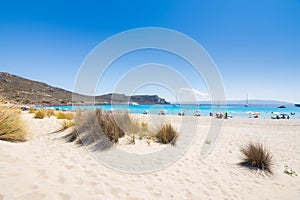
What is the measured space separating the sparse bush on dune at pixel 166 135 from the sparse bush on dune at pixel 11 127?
4.35 metres

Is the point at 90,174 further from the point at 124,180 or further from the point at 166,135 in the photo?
the point at 166,135

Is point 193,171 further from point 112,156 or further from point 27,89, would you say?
point 27,89

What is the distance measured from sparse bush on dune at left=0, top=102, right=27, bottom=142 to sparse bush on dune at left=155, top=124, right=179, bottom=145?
14.3 ft

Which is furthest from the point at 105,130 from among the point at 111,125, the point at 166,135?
the point at 166,135

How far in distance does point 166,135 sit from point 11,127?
481 cm

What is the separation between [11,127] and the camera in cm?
484

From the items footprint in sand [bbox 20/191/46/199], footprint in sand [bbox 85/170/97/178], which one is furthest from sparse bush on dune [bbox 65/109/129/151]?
footprint in sand [bbox 20/191/46/199]

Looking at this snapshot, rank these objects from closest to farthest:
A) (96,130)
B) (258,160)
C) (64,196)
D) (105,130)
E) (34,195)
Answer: (34,195)
(64,196)
(258,160)
(105,130)
(96,130)

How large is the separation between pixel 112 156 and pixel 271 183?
12.8 feet

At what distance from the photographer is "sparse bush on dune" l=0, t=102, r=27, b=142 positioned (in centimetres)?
464

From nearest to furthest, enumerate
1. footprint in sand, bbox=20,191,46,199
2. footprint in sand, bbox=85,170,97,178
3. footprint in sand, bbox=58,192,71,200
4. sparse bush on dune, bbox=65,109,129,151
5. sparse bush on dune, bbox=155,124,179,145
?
footprint in sand, bbox=20,191,46,199 < footprint in sand, bbox=58,192,71,200 < footprint in sand, bbox=85,170,97,178 < sparse bush on dune, bbox=65,109,129,151 < sparse bush on dune, bbox=155,124,179,145

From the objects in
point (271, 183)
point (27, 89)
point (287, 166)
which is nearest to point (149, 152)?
point (271, 183)

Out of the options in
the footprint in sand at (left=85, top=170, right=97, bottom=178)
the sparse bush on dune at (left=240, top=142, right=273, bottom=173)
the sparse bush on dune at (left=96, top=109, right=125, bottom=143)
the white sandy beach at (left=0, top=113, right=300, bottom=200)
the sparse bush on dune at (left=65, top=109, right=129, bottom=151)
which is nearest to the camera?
the white sandy beach at (left=0, top=113, right=300, bottom=200)

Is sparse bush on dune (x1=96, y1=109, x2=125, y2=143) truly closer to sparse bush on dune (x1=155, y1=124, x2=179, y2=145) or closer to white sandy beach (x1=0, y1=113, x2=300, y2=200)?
white sandy beach (x1=0, y1=113, x2=300, y2=200)
